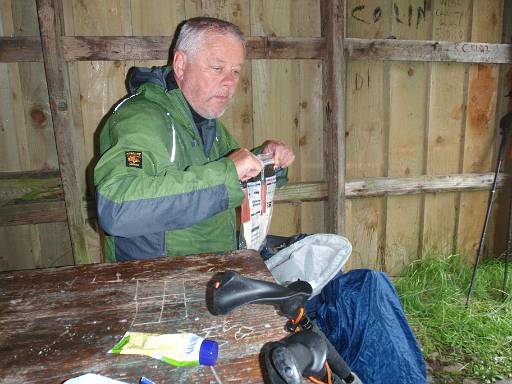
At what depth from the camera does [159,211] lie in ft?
4.45

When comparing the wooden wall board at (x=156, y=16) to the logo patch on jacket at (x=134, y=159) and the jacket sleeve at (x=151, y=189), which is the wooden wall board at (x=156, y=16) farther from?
the logo patch on jacket at (x=134, y=159)

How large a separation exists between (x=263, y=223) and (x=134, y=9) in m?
1.92

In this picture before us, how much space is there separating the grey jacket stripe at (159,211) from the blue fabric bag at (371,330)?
2.48 feet

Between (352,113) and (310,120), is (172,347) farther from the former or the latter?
(352,113)

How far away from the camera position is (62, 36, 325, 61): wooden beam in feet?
8.34

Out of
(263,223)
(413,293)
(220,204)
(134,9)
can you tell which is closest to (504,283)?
(413,293)

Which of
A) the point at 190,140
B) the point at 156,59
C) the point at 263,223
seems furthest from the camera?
the point at 156,59

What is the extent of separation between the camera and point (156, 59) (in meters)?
2.68

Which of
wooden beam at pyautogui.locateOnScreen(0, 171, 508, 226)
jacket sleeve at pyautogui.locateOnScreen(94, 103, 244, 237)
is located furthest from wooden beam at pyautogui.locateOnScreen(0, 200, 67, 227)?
jacket sleeve at pyautogui.locateOnScreen(94, 103, 244, 237)

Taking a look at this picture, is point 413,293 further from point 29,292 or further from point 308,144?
point 29,292

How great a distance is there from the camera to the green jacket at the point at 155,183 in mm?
1349

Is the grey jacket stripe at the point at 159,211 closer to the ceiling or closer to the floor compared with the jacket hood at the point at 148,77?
closer to the floor

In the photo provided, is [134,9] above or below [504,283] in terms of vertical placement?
above

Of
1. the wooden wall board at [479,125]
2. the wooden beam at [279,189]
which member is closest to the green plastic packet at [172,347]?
the wooden beam at [279,189]
